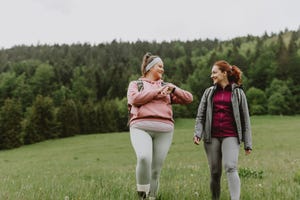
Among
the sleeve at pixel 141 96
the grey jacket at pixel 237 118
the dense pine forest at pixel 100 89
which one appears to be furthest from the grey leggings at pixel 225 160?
the dense pine forest at pixel 100 89

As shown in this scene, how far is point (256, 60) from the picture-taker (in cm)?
12344

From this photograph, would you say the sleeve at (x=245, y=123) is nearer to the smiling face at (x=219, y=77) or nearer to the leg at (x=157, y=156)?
the smiling face at (x=219, y=77)

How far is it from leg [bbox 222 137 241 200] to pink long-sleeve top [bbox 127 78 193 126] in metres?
0.93

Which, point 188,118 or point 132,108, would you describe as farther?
point 188,118

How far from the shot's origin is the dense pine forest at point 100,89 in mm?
78763

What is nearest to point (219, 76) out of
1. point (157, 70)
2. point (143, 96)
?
point (157, 70)

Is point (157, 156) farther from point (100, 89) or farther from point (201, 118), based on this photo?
point (100, 89)

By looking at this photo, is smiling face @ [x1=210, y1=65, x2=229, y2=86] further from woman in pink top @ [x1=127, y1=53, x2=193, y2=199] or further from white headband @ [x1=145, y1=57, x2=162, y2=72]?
white headband @ [x1=145, y1=57, x2=162, y2=72]

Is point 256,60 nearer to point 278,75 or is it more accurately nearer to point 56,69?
point 278,75

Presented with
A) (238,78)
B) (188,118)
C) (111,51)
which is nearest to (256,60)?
(188,118)

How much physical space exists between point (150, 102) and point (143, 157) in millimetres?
892

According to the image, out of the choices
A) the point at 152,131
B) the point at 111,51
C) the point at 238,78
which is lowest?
the point at 152,131

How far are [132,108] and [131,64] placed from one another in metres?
160

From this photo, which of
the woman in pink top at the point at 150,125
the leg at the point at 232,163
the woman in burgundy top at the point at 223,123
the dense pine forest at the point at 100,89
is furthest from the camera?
the dense pine forest at the point at 100,89
